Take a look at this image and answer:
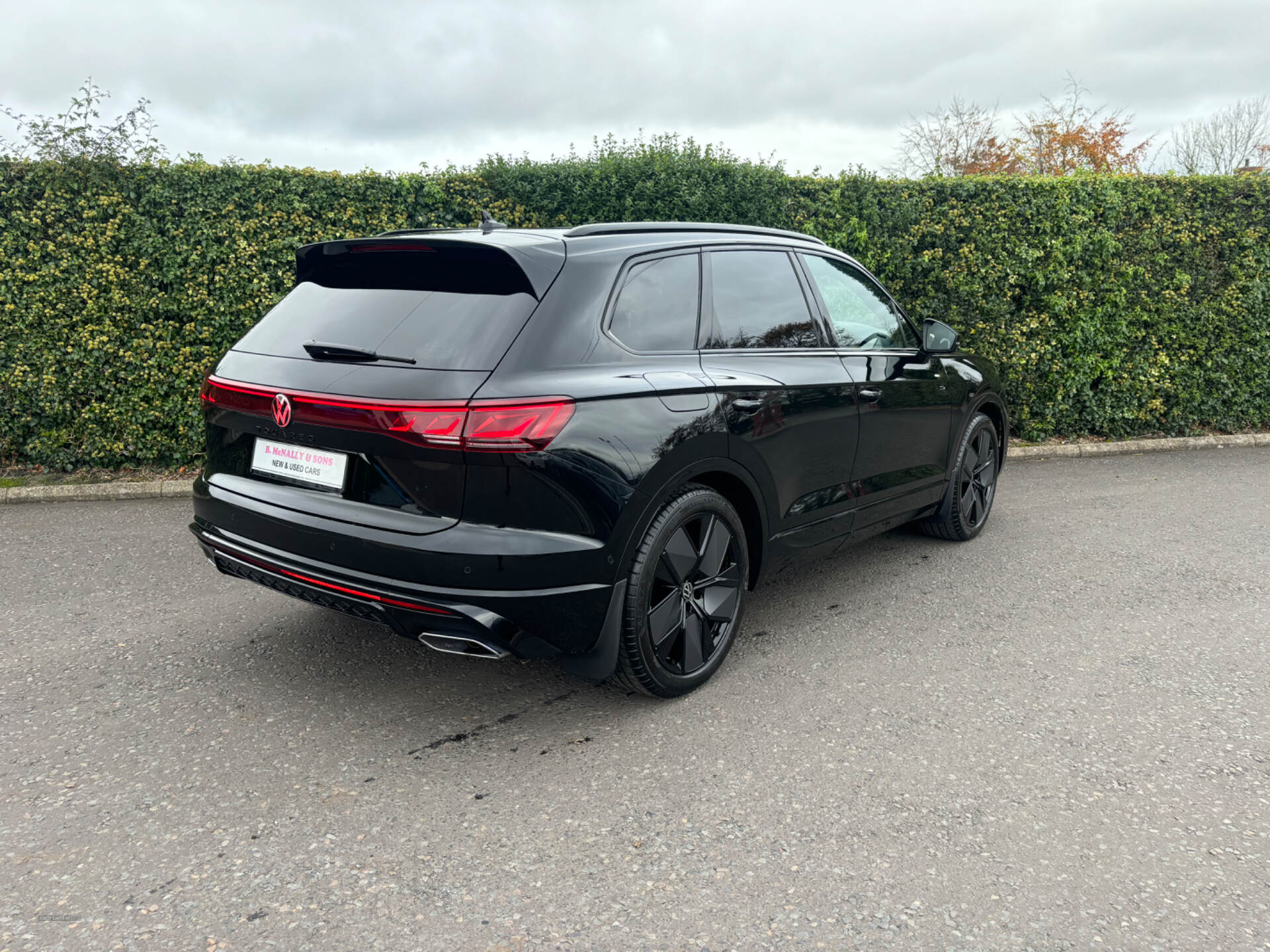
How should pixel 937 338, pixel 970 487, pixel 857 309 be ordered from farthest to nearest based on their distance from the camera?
1. pixel 970 487
2. pixel 937 338
3. pixel 857 309

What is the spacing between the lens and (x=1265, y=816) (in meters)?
A: 2.70

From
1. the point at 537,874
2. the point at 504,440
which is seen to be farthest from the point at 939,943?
the point at 504,440

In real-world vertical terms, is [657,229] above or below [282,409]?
above

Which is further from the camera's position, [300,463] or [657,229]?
[657,229]

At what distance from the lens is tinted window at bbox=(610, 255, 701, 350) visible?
10.5 feet

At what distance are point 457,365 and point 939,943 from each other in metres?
2.03

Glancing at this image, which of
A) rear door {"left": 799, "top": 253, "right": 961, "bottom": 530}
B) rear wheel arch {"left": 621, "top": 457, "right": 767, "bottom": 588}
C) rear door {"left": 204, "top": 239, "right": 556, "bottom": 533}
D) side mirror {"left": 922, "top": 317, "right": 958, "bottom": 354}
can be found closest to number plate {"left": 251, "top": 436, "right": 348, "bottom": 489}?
rear door {"left": 204, "top": 239, "right": 556, "bottom": 533}

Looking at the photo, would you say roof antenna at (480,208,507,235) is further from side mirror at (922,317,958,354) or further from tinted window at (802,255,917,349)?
side mirror at (922,317,958,354)

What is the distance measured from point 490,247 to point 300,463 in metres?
0.97

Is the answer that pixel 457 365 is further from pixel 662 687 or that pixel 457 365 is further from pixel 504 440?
pixel 662 687

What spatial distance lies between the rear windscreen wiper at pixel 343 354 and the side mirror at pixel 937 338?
9.94ft

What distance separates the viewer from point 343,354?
120 inches

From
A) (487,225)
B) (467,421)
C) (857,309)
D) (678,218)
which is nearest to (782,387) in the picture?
(857,309)

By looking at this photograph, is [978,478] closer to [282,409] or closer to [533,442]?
[533,442]
